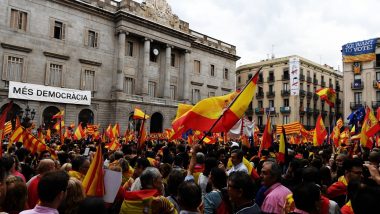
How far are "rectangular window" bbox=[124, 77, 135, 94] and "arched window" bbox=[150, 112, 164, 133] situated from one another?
11.8ft

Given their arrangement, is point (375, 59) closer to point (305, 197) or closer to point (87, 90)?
point (87, 90)

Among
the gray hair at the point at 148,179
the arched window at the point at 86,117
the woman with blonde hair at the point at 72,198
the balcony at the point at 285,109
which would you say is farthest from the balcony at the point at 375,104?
the woman with blonde hair at the point at 72,198

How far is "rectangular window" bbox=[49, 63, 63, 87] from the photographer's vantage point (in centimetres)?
2752

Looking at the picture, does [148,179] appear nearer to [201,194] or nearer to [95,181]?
[95,181]

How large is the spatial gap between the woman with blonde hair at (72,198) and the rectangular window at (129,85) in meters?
29.3

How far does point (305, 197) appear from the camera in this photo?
10.1ft

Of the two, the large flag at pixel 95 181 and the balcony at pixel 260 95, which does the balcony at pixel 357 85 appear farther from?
the large flag at pixel 95 181

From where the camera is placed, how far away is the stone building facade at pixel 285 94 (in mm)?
49719

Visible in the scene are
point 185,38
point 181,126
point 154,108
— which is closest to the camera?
point 181,126

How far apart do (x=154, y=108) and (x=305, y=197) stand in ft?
100

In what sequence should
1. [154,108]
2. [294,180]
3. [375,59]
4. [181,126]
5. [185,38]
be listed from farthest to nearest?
[375,59] < [185,38] < [154,108] < [181,126] < [294,180]

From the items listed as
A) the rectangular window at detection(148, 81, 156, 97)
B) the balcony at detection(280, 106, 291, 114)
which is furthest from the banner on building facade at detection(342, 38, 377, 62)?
the rectangular window at detection(148, 81, 156, 97)

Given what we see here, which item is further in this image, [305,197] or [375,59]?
[375,59]

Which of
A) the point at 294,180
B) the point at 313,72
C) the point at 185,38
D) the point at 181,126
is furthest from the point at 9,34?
the point at 313,72
